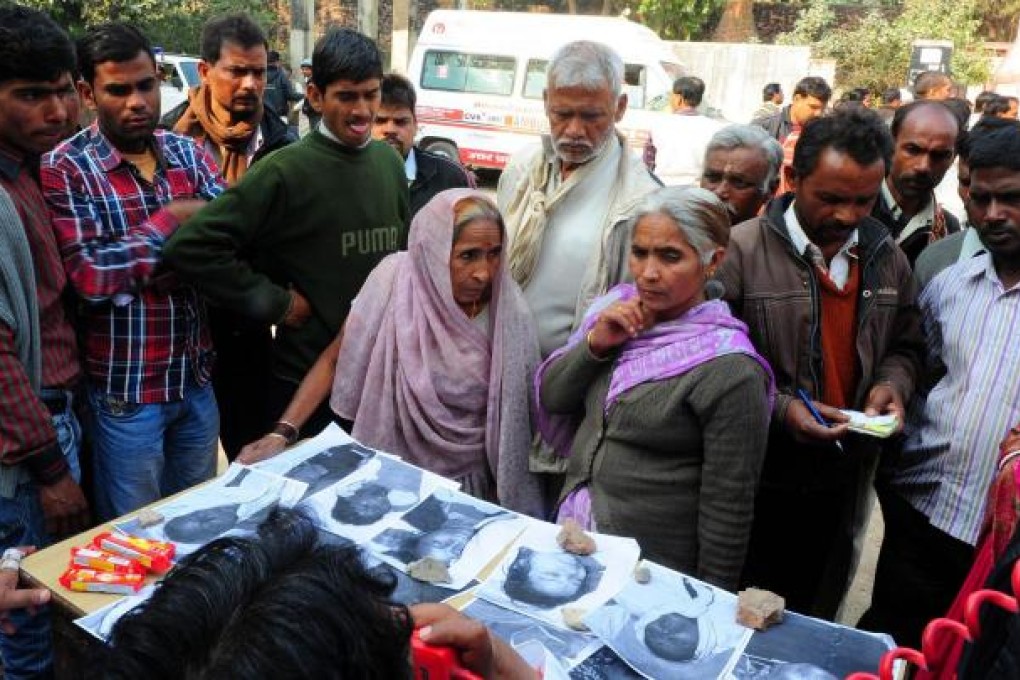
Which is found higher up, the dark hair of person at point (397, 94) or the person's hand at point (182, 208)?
the dark hair of person at point (397, 94)

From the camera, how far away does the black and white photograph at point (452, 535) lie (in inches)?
60.0

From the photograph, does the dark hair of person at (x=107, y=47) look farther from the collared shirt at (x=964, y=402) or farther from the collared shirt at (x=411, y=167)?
the collared shirt at (x=964, y=402)

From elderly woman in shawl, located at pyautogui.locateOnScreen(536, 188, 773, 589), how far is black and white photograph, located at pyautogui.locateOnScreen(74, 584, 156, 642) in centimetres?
93

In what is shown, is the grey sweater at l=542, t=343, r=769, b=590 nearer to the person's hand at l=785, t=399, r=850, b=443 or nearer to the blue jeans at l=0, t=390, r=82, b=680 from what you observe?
the person's hand at l=785, t=399, r=850, b=443

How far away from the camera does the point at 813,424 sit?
72.7 inches

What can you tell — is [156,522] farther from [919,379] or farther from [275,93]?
[275,93]

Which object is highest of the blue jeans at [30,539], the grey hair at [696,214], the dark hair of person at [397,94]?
the dark hair of person at [397,94]

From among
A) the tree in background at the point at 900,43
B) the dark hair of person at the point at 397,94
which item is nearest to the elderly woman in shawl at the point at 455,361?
the dark hair of person at the point at 397,94

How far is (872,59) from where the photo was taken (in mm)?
19625

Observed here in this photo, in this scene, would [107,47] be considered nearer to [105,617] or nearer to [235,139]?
[235,139]

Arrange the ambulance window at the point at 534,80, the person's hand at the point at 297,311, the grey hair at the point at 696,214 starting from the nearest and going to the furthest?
1. the grey hair at the point at 696,214
2. the person's hand at the point at 297,311
3. the ambulance window at the point at 534,80

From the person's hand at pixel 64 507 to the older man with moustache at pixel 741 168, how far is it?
2.16 meters

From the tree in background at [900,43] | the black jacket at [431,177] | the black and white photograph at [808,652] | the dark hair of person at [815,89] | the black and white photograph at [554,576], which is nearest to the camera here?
the black and white photograph at [808,652]

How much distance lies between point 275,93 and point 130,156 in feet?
14.1
